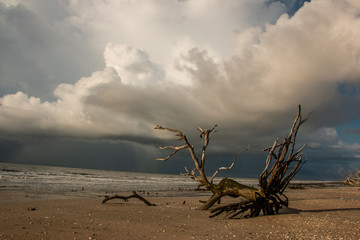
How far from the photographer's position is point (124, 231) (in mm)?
6812

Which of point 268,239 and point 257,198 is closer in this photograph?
point 268,239

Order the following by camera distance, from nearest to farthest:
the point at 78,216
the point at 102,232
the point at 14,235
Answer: the point at 14,235 < the point at 102,232 < the point at 78,216

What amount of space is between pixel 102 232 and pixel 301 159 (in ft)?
24.1

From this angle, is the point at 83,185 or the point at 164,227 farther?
the point at 83,185

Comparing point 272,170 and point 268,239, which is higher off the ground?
point 272,170

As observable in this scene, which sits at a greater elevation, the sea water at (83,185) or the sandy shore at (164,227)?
the sandy shore at (164,227)

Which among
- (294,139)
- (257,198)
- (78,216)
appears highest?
(294,139)

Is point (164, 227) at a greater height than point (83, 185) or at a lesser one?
greater

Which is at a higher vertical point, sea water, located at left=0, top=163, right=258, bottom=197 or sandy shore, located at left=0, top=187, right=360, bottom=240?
sandy shore, located at left=0, top=187, right=360, bottom=240

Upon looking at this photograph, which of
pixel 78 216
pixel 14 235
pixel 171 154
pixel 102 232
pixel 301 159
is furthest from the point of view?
pixel 171 154

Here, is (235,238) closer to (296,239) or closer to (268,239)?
(268,239)

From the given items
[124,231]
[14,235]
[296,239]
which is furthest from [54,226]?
[296,239]

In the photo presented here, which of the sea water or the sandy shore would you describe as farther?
the sea water

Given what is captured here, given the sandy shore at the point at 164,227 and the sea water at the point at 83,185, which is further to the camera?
the sea water at the point at 83,185
